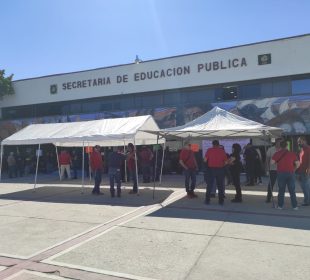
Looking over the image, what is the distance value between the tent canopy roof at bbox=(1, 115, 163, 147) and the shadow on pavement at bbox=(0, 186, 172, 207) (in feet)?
5.98

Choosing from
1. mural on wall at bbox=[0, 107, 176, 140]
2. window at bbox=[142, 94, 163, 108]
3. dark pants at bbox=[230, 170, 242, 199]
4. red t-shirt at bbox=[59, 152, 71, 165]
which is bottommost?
dark pants at bbox=[230, 170, 242, 199]

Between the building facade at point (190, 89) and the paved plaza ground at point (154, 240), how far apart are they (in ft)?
30.8

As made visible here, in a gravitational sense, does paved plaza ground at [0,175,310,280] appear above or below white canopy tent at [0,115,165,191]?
below

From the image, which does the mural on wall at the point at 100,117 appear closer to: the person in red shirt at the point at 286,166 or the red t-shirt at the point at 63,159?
A: the red t-shirt at the point at 63,159

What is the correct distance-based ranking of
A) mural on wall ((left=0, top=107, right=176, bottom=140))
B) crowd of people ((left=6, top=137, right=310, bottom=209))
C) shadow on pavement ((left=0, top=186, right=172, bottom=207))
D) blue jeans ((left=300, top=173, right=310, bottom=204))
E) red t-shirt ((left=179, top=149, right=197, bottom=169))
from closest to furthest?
1. crowd of people ((left=6, top=137, right=310, bottom=209))
2. blue jeans ((left=300, top=173, right=310, bottom=204))
3. shadow on pavement ((left=0, top=186, right=172, bottom=207))
4. red t-shirt ((left=179, top=149, right=197, bottom=169))
5. mural on wall ((left=0, top=107, right=176, bottom=140))

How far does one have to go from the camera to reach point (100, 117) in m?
24.3

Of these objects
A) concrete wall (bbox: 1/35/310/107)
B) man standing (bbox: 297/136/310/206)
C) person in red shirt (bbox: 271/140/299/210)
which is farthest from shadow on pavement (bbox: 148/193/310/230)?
concrete wall (bbox: 1/35/310/107)

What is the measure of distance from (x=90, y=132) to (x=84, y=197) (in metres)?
2.26

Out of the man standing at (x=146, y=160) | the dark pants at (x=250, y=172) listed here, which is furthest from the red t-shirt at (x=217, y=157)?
the man standing at (x=146, y=160)

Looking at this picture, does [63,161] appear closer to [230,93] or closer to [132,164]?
[132,164]

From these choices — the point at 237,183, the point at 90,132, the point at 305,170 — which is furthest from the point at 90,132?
the point at 305,170

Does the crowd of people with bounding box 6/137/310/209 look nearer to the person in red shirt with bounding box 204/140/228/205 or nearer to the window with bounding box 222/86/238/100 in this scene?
the person in red shirt with bounding box 204/140/228/205

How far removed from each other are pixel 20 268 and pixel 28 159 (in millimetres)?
20426

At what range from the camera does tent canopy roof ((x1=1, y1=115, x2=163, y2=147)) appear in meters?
12.9
